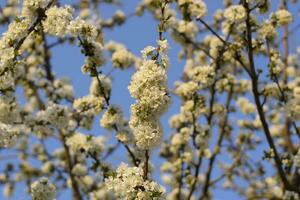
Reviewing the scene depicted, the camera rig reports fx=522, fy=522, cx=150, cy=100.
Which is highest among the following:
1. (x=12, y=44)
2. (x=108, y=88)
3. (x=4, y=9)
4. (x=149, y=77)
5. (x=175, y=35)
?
(x=4, y=9)

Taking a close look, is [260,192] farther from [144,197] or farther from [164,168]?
[144,197]

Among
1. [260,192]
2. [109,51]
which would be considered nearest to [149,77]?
[109,51]

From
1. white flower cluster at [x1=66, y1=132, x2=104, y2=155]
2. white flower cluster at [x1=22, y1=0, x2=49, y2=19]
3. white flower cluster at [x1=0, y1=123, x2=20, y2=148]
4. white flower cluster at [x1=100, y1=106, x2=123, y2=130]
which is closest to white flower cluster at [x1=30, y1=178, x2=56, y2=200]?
white flower cluster at [x1=0, y1=123, x2=20, y2=148]

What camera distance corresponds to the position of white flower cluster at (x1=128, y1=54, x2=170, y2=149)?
3.51 metres

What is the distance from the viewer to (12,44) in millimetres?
4617

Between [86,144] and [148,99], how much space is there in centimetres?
372

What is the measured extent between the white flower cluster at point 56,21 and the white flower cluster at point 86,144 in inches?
86.6

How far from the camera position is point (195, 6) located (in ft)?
23.4

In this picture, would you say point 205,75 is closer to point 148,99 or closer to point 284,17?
point 284,17

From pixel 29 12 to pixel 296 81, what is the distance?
21.5ft

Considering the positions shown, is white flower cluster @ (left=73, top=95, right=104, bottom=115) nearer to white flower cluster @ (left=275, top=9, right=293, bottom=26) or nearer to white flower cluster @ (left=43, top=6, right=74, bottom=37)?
white flower cluster @ (left=43, top=6, right=74, bottom=37)

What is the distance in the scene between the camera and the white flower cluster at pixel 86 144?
702 centimetres

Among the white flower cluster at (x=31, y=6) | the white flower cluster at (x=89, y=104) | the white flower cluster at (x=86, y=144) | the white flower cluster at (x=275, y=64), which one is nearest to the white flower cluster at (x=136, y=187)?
the white flower cluster at (x=31, y=6)

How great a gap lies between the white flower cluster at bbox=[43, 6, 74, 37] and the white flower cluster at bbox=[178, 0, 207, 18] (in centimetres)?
235
